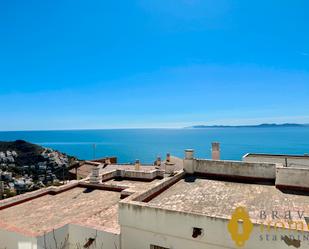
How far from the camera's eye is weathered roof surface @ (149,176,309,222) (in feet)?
35.6

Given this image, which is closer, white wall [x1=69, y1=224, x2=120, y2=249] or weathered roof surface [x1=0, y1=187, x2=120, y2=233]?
white wall [x1=69, y1=224, x2=120, y2=249]

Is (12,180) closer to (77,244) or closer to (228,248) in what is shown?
(77,244)

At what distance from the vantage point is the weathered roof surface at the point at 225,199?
10.9 metres

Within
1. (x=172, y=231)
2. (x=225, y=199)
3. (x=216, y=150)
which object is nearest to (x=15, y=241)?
(x=172, y=231)

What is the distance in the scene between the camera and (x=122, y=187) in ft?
57.7

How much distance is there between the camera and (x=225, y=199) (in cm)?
1207

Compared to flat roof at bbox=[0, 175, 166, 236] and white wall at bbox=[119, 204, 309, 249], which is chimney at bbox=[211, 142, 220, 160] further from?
white wall at bbox=[119, 204, 309, 249]

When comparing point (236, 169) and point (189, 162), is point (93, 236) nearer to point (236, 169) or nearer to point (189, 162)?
point (189, 162)

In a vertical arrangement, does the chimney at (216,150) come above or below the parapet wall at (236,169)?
above

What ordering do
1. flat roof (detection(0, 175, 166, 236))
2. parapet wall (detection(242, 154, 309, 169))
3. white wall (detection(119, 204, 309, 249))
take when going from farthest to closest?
parapet wall (detection(242, 154, 309, 169)) → flat roof (detection(0, 175, 166, 236)) → white wall (detection(119, 204, 309, 249))

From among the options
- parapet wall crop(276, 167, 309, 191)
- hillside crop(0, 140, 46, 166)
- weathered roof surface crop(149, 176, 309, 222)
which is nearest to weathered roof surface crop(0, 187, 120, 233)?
weathered roof surface crop(149, 176, 309, 222)

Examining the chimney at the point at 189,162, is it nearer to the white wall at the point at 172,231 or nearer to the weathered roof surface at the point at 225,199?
the weathered roof surface at the point at 225,199

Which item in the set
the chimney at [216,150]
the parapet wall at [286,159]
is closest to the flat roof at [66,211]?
the chimney at [216,150]

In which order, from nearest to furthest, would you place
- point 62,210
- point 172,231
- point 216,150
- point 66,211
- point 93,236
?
point 172,231 < point 93,236 < point 66,211 < point 62,210 < point 216,150
